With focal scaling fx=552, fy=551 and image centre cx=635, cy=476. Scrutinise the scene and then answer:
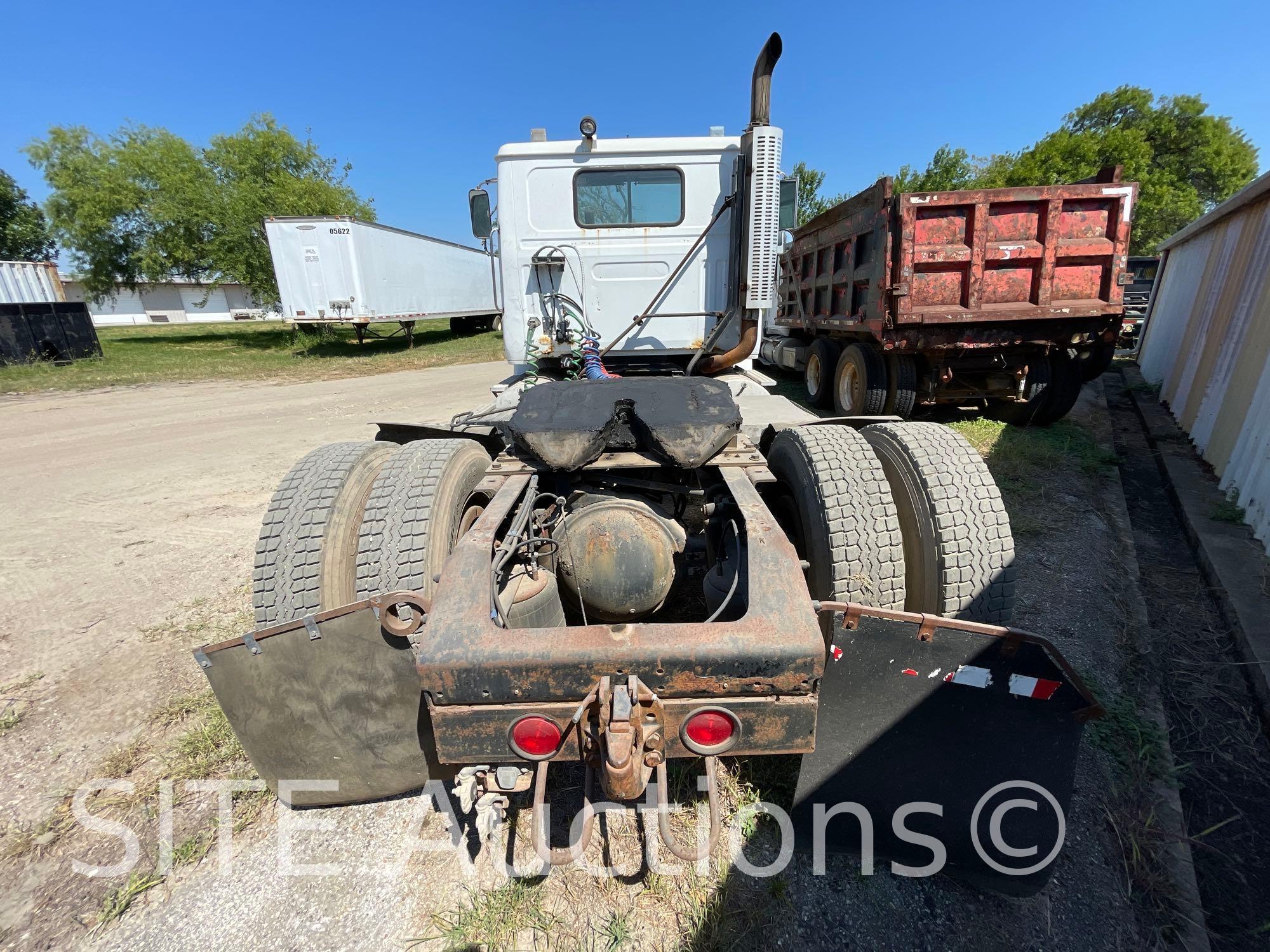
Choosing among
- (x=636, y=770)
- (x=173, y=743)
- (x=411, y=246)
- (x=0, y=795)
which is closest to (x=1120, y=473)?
(x=636, y=770)

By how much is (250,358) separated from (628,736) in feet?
69.4

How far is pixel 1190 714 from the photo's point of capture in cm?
250

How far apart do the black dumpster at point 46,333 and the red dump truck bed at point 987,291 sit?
766 inches

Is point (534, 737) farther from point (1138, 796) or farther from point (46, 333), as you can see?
point (46, 333)

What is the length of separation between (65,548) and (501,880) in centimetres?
495

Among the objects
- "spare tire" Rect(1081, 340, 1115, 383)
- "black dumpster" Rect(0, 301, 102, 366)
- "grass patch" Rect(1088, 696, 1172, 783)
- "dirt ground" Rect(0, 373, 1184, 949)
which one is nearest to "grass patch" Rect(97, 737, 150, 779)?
"dirt ground" Rect(0, 373, 1184, 949)

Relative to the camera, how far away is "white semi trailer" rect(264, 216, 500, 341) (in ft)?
49.4

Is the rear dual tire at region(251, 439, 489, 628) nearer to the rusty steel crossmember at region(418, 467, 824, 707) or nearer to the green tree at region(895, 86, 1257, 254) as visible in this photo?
the rusty steel crossmember at region(418, 467, 824, 707)

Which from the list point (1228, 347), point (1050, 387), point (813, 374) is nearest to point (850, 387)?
point (813, 374)

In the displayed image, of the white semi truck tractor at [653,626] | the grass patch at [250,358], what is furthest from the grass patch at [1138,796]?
the grass patch at [250,358]

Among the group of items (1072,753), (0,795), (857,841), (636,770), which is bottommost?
(0,795)

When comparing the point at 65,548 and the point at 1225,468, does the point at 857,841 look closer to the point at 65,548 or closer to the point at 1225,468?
the point at 1225,468

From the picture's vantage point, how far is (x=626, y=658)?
1.38m

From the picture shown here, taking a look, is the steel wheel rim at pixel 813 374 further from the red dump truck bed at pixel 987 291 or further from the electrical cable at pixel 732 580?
the electrical cable at pixel 732 580
